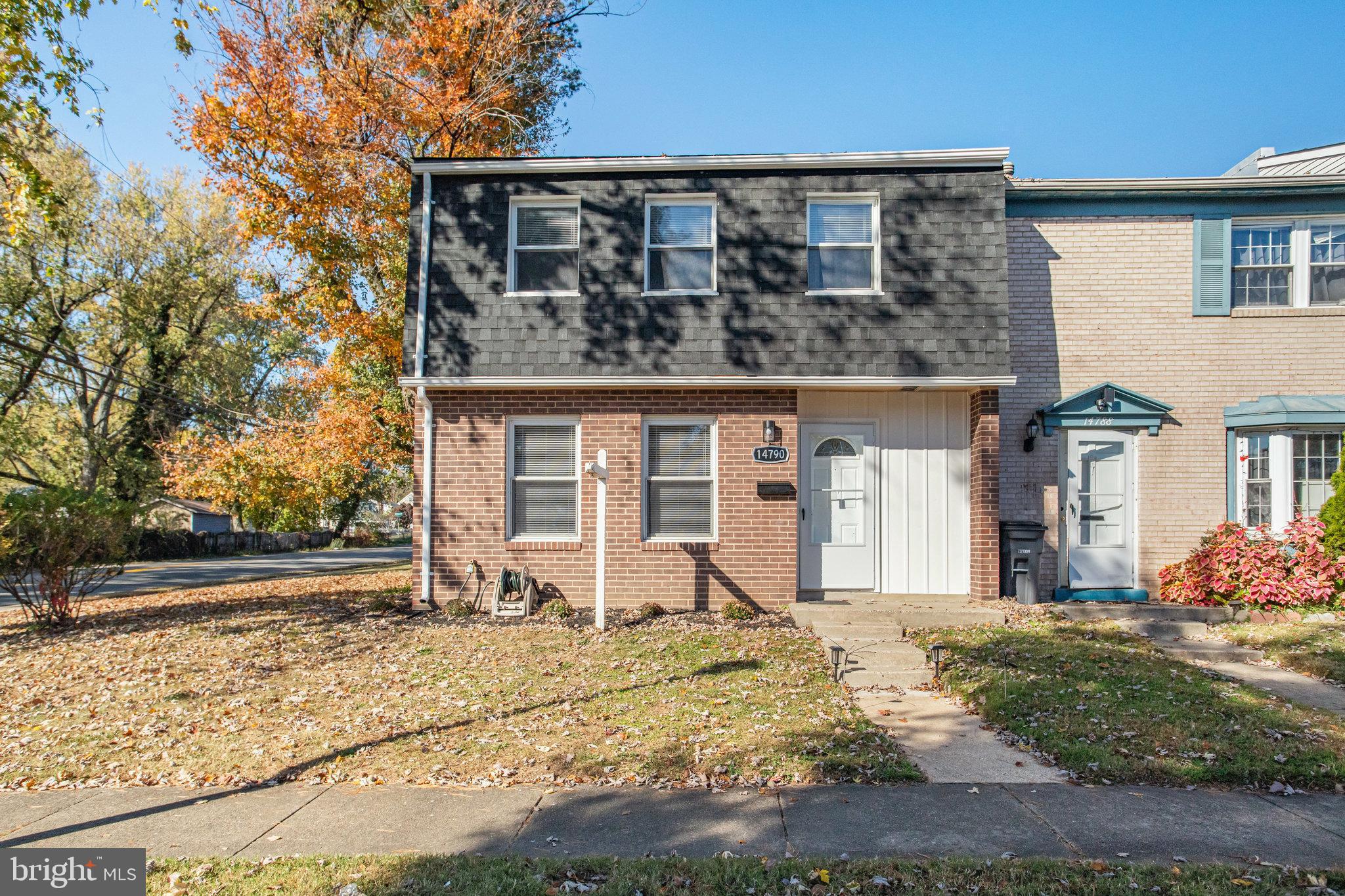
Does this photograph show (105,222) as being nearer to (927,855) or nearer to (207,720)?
(207,720)

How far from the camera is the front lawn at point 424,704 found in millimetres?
5586

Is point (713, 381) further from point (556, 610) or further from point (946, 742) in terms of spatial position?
point (946, 742)

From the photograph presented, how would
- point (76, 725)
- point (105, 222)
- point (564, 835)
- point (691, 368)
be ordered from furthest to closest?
point (105, 222) → point (691, 368) → point (76, 725) → point (564, 835)

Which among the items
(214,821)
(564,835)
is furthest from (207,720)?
(564,835)

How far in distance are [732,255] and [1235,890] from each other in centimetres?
852

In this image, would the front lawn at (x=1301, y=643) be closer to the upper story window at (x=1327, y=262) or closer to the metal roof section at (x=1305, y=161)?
the upper story window at (x=1327, y=262)

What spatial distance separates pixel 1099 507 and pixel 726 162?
7.00m

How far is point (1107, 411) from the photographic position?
35.3 ft

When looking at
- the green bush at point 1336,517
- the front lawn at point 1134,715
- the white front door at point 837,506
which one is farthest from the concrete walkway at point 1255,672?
the white front door at point 837,506

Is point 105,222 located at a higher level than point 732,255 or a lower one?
higher

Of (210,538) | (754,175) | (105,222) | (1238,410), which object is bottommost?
(210,538)

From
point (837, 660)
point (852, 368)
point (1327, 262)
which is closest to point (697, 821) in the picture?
point (837, 660)

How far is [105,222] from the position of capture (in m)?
26.4

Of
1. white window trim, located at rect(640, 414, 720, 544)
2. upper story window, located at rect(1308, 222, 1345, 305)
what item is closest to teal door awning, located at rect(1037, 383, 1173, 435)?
upper story window, located at rect(1308, 222, 1345, 305)
